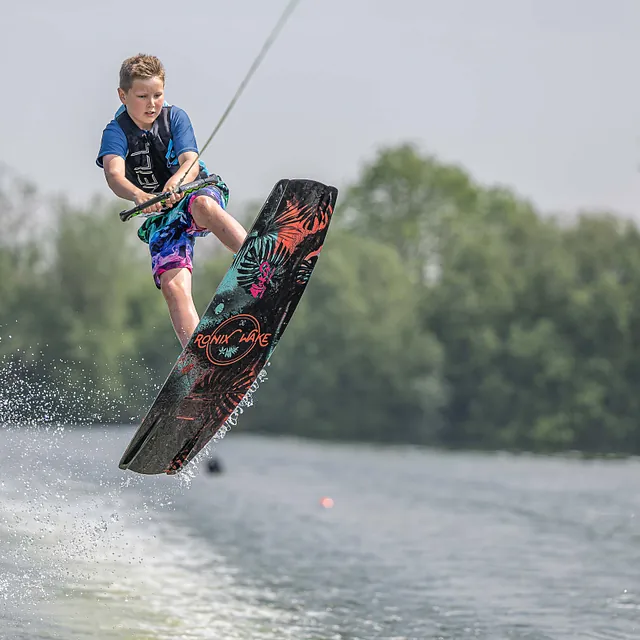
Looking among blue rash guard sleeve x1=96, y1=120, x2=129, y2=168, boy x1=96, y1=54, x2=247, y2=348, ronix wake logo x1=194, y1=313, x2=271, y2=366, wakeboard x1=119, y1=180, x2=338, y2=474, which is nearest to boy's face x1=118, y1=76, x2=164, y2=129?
boy x1=96, y1=54, x2=247, y2=348

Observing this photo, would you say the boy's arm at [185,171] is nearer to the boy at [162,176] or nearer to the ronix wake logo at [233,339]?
the boy at [162,176]

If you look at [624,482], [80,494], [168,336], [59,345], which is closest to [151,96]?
[80,494]

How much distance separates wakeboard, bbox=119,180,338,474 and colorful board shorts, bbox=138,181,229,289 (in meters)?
0.28

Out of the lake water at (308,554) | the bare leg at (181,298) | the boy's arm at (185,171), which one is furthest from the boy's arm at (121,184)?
the lake water at (308,554)

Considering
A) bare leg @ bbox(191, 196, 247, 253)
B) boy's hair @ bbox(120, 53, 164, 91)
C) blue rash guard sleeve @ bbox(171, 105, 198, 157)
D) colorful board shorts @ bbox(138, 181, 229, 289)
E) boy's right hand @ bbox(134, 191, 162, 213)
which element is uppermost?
boy's hair @ bbox(120, 53, 164, 91)

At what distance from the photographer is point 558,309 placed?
52719mm

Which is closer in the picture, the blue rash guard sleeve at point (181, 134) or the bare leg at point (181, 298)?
the blue rash guard sleeve at point (181, 134)

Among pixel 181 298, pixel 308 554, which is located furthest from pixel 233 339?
pixel 308 554

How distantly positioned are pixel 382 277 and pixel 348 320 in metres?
3.53

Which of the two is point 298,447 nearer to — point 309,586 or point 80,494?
point 80,494

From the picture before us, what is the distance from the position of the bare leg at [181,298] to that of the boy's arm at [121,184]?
589 millimetres

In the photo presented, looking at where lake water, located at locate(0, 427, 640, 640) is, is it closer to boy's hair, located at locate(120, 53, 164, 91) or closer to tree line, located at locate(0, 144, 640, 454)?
boy's hair, located at locate(120, 53, 164, 91)

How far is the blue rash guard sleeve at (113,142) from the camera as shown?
7391 mm

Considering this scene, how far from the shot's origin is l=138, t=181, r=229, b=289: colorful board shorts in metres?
7.74
